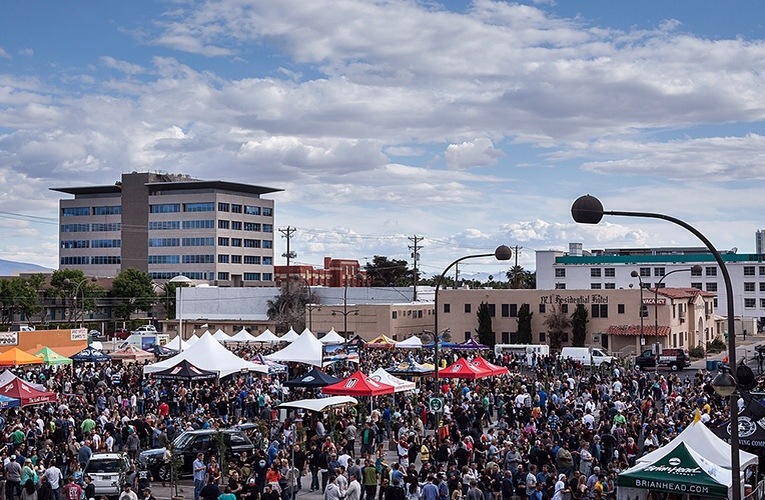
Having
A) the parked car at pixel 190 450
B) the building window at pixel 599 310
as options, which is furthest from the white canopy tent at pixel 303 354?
the building window at pixel 599 310

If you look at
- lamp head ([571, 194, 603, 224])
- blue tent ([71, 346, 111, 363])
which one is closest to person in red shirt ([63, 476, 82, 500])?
lamp head ([571, 194, 603, 224])

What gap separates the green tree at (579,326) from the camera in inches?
2667

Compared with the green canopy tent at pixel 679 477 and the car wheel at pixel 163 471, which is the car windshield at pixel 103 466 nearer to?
the car wheel at pixel 163 471

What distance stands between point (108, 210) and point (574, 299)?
84209 mm

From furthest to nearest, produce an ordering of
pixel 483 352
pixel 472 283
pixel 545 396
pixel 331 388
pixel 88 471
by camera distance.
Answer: pixel 472 283 < pixel 483 352 < pixel 545 396 < pixel 331 388 < pixel 88 471

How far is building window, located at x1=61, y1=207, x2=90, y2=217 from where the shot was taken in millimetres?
134625

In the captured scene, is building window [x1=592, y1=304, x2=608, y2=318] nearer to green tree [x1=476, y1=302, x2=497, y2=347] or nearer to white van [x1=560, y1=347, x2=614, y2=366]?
green tree [x1=476, y1=302, x2=497, y2=347]

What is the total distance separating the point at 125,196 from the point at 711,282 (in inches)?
3115

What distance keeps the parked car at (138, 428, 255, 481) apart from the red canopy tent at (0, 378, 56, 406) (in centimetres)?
739

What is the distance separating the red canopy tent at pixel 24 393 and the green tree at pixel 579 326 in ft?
149

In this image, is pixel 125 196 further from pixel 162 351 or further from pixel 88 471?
pixel 88 471

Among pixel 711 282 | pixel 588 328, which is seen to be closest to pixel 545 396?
pixel 588 328

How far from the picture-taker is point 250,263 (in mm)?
128875

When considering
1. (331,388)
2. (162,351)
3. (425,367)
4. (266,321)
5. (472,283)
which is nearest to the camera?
(331,388)
